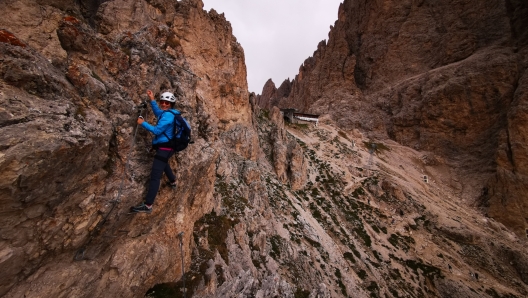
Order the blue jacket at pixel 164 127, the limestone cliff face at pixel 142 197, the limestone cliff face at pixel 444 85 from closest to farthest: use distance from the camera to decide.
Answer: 1. the limestone cliff face at pixel 142 197
2. the blue jacket at pixel 164 127
3. the limestone cliff face at pixel 444 85

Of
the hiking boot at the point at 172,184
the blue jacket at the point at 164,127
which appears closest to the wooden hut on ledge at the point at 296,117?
the hiking boot at the point at 172,184

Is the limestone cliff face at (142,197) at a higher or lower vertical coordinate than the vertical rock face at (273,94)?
lower

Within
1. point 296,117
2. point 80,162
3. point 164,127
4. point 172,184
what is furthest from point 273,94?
point 80,162

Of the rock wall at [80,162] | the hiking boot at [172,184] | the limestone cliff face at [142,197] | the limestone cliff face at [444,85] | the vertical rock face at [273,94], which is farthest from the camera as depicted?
the vertical rock face at [273,94]

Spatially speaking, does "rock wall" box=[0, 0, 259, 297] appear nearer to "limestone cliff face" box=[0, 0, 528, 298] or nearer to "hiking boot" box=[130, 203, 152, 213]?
"limestone cliff face" box=[0, 0, 528, 298]

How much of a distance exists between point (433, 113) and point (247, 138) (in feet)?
190

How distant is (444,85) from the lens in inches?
2496

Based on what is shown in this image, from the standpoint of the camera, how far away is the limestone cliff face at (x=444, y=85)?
49062 millimetres

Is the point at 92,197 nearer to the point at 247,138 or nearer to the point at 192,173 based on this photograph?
the point at 192,173

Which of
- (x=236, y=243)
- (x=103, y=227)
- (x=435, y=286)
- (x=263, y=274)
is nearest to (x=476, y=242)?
(x=435, y=286)

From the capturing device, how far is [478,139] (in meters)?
58.2

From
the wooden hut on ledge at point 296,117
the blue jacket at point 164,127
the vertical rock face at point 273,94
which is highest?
the vertical rock face at point 273,94

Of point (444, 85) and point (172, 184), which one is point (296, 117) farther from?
point (172, 184)

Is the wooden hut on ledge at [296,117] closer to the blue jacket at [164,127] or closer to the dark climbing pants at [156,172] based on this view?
the blue jacket at [164,127]
